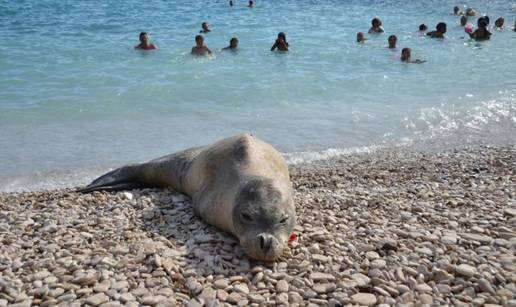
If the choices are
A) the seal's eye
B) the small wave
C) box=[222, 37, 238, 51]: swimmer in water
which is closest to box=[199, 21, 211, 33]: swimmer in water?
box=[222, 37, 238, 51]: swimmer in water

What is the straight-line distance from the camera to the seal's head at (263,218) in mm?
4477

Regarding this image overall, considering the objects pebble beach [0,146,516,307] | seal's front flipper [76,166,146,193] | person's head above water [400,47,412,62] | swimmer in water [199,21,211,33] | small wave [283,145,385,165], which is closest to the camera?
pebble beach [0,146,516,307]

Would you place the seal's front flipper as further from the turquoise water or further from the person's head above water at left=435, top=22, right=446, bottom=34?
the person's head above water at left=435, top=22, right=446, bottom=34

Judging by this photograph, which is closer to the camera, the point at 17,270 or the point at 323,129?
the point at 17,270

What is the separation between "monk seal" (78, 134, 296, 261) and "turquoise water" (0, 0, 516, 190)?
148cm

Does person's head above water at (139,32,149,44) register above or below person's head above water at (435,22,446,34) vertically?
below

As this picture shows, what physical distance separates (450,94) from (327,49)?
17.1ft

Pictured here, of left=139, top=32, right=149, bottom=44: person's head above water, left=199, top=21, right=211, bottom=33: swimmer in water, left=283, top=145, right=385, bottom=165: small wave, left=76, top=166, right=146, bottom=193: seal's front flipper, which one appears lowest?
left=283, top=145, right=385, bottom=165: small wave

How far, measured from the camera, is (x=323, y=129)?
993cm

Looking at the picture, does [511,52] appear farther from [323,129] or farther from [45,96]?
[45,96]

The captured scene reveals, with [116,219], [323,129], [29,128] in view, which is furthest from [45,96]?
[116,219]

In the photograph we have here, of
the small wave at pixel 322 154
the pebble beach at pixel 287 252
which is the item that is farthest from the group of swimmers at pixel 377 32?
the pebble beach at pixel 287 252

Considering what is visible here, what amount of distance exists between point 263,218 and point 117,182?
3.09 m

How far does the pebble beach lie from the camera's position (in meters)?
3.95
